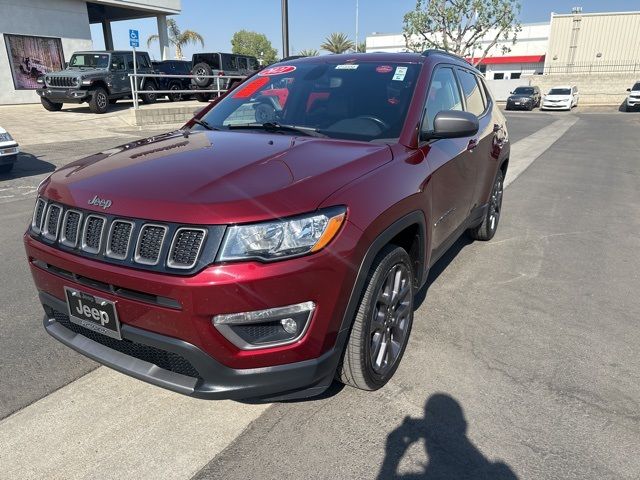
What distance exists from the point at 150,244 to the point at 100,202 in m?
0.36

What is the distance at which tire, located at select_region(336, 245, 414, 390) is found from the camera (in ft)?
7.98

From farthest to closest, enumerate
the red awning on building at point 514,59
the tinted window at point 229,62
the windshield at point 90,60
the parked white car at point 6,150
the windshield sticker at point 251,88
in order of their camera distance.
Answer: the red awning on building at point 514,59 < the tinted window at point 229,62 < the windshield at point 90,60 < the parked white car at point 6,150 < the windshield sticker at point 251,88

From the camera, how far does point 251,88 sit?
3889mm

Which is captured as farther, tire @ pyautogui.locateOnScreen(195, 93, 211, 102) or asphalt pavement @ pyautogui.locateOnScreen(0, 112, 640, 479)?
tire @ pyautogui.locateOnScreen(195, 93, 211, 102)

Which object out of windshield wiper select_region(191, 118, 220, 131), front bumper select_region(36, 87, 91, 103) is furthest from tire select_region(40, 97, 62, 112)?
windshield wiper select_region(191, 118, 220, 131)

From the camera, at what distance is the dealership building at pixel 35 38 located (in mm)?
19938

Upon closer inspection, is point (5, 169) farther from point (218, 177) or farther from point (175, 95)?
point (175, 95)

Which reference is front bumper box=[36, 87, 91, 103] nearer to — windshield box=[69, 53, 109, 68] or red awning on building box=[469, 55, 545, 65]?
windshield box=[69, 53, 109, 68]

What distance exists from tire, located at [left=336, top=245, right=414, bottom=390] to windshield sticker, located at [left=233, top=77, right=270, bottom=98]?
1.88 metres

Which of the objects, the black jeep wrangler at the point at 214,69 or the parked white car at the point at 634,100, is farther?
the parked white car at the point at 634,100

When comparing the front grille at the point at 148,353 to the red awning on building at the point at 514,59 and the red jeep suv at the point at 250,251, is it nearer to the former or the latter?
the red jeep suv at the point at 250,251

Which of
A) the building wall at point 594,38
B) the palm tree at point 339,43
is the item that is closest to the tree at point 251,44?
the palm tree at point 339,43

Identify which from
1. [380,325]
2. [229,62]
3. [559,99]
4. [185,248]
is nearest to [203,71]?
[229,62]

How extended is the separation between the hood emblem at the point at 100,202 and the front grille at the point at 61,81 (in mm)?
15817
